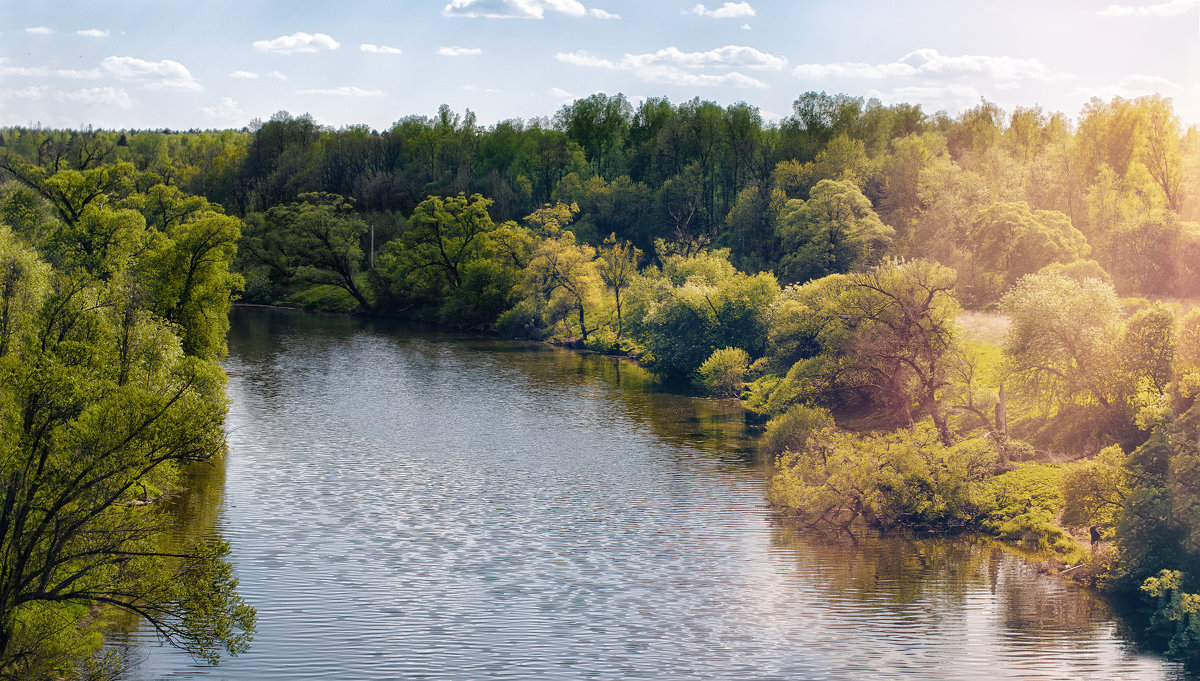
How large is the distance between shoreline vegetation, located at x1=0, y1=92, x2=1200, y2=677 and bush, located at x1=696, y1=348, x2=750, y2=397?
170 mm

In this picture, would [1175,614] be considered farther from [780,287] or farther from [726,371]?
[780,287]

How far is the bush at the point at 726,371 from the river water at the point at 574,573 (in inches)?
305

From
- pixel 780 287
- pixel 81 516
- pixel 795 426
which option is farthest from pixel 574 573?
pixel 780 287

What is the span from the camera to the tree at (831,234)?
6925 cm

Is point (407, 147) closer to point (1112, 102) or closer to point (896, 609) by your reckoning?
point (1112, 102)

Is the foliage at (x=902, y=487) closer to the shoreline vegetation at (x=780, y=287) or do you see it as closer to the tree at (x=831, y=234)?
the shoreline vegetation at (x=780, y=287)

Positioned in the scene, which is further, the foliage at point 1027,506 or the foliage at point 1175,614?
the foliage at point 1027,506

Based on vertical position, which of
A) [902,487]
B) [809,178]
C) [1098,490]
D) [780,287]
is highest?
[809,178]

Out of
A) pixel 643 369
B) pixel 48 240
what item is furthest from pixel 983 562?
pixel 48 240

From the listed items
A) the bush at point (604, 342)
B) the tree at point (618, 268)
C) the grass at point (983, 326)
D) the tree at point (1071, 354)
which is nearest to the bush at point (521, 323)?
the bush at point (604, 342)

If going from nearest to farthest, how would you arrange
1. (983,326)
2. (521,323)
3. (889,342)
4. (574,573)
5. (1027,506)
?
(574,573), (1027,506), (889,342), (983,326), (521,323)

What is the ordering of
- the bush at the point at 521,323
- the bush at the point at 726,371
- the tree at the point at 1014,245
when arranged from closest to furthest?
the bush at the point at 726,371 < the tree at the point at 1014,245 < the bush at the point at 521,323

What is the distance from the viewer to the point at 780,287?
71250 millimetres

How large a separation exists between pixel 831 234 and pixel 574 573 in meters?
46.5
